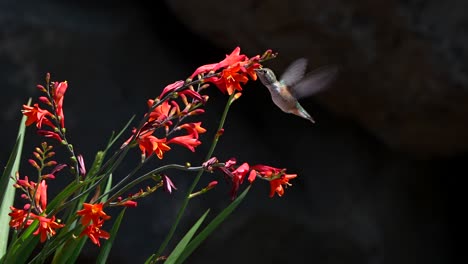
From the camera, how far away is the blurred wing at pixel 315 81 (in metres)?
1.74

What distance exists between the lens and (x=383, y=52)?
130 inches

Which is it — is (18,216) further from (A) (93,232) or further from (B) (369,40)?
(B) (369,40)

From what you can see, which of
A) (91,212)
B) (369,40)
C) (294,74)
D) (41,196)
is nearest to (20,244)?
(41,196)

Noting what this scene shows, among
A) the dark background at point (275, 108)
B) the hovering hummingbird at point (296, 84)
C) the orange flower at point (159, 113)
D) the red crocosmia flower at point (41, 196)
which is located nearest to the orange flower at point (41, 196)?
the red crocosmia flower at point (41, 196)

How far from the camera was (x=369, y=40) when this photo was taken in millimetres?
3271

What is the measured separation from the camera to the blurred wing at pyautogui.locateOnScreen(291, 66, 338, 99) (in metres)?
1.74

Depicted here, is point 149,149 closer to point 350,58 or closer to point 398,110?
point 350,58

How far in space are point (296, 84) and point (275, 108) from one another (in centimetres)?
186

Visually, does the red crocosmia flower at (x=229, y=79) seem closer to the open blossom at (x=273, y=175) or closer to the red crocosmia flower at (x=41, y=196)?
the open blossom at (x=273, y=175)

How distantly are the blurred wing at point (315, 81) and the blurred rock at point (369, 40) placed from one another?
1430mm

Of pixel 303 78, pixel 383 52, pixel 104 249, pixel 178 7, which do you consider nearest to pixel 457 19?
pixel 383 52

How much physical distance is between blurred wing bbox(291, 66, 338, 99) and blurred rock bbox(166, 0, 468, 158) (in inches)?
56.3

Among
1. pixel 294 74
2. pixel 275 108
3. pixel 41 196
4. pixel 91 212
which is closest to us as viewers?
pixel 91 212

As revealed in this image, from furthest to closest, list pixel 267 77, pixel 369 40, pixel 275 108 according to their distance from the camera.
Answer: pixel 275 108, pixel 369 40, pixel 267 77
